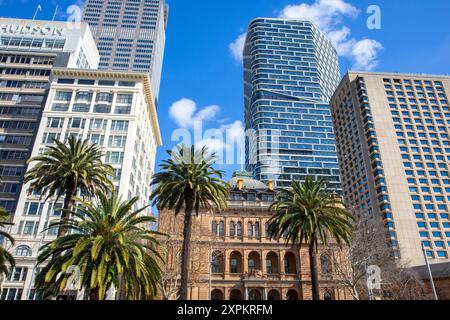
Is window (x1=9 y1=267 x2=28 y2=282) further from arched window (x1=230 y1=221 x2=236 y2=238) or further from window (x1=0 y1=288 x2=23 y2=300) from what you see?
arched window (x1=230 y1=221 x2=236 y2=238)

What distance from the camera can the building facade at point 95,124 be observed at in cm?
5578

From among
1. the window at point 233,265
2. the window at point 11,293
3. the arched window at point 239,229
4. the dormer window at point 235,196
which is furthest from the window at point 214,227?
the window at point 11,293

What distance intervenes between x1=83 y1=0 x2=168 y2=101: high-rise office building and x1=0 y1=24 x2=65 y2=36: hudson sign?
279ft

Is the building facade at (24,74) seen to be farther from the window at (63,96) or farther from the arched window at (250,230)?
the arched window at (250,230)

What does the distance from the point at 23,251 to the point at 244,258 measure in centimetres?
3797

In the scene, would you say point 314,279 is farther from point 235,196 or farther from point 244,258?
point 235,196

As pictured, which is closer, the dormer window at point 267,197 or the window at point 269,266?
the window at point 269,266

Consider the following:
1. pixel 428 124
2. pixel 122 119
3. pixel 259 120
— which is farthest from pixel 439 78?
pixel 122 119

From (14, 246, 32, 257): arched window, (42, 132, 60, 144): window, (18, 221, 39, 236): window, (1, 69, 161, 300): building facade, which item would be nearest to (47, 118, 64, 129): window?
(1, 69, 161, 300): building facade

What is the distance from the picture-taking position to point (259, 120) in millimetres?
151625

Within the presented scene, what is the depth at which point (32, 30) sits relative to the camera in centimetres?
7756

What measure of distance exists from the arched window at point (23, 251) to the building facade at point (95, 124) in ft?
0.77

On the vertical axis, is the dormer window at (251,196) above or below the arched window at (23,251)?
above
